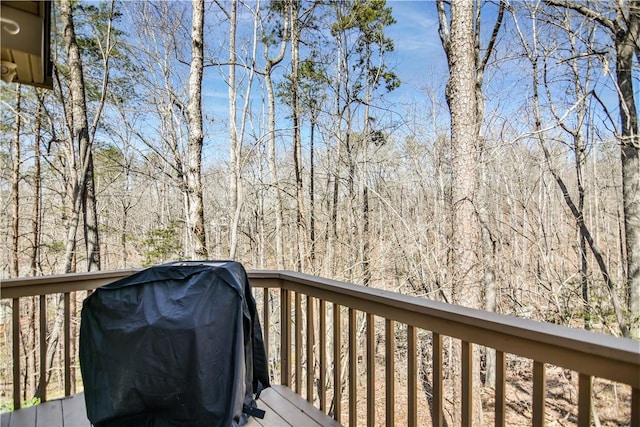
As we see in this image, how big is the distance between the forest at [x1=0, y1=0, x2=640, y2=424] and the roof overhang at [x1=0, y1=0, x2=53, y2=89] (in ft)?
12.0

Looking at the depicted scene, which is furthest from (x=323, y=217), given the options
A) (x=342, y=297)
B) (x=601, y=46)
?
(x=342, y=297)

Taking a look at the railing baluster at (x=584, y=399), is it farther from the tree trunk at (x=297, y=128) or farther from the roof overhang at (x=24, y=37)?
the tree trunk at (x=297, y=128)

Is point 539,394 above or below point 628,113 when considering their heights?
below

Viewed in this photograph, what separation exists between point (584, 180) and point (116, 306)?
7.93 meters

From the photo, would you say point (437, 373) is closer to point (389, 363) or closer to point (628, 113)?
point (389, 363)

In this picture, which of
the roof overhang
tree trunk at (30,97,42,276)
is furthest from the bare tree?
tree trunk at (30,97,42,276)

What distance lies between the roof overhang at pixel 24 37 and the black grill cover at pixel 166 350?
3.51 feet

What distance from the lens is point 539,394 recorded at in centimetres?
120

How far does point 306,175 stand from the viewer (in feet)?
31.3

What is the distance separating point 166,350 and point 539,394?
141 cm

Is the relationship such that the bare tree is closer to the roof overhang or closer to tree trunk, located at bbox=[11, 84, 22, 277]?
the roof overhang

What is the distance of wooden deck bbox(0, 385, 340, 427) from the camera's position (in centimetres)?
207

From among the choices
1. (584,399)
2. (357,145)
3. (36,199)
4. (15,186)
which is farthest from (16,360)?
(357,145)

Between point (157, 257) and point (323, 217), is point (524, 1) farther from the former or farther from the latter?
point (157, 257)
